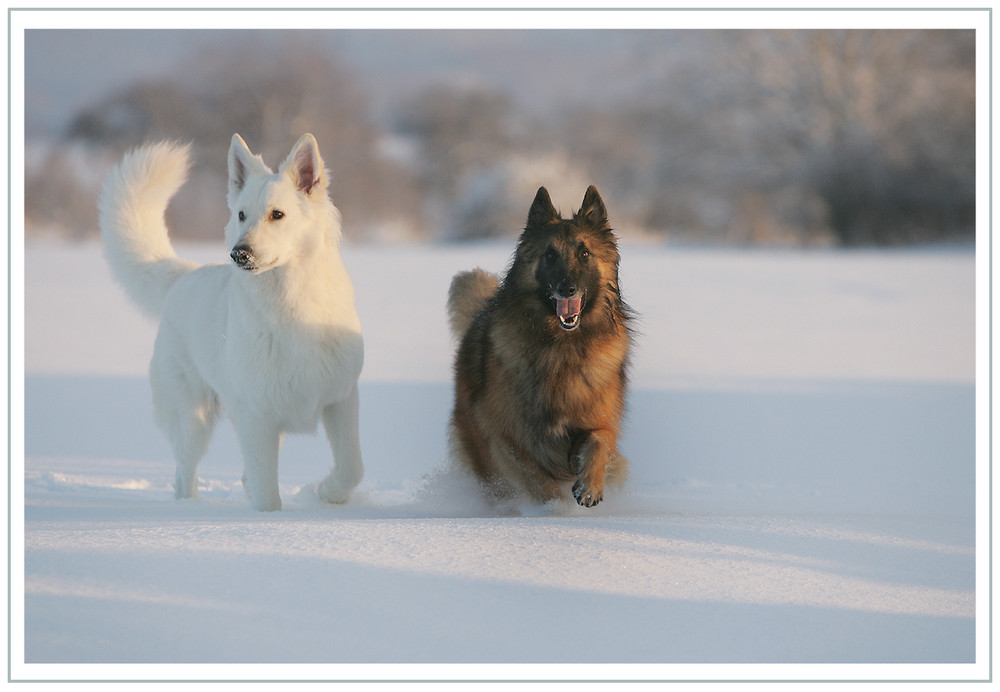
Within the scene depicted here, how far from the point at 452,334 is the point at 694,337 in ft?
18.4

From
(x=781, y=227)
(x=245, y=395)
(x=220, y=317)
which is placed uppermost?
(x=781, y=227)

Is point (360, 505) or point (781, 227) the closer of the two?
point (360, 505)

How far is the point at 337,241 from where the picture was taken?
4133 millimetres

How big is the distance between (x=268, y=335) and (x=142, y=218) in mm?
1406

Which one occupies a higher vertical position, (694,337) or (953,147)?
(953,147)

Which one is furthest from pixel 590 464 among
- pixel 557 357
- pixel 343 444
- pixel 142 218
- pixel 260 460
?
pixel 142 218

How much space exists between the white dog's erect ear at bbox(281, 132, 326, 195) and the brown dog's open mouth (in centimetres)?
121

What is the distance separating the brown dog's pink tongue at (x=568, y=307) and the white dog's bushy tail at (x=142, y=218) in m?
2.27

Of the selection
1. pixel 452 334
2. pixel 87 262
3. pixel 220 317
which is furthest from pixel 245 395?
pixel 87 262

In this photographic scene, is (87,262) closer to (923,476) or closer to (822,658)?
(923,476)

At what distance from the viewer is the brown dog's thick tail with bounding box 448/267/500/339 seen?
497 cm

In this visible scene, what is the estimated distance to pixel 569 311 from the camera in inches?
151

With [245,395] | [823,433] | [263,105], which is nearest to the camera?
[245,395]

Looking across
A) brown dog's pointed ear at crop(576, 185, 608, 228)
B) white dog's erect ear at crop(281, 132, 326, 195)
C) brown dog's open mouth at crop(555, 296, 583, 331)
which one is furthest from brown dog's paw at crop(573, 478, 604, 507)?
white dog's erect ear at crop(281, 132, 326, 195)
